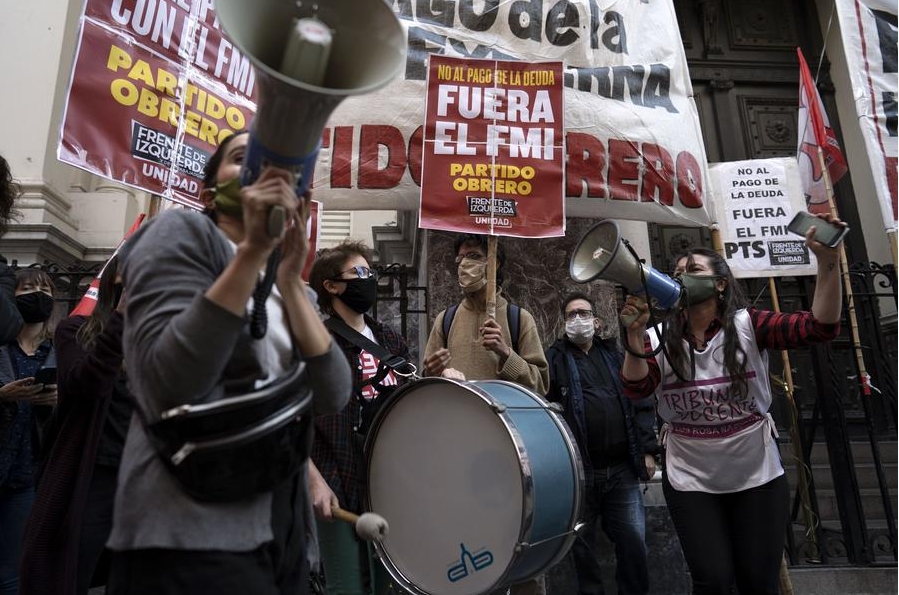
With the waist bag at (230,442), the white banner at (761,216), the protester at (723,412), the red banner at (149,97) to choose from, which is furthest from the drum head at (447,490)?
the white banner at (761,216)

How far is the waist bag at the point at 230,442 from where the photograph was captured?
3.97 feet

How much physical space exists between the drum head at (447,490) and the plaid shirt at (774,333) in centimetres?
87

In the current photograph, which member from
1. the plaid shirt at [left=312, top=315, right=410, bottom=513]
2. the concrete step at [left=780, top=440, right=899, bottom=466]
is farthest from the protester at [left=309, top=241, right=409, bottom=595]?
the concrete step at [left=780, top=440, right=899, bottom=466]

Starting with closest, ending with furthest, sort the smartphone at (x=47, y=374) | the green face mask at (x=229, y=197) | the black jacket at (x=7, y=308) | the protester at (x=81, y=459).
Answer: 1. the green face mask at (x=229, y=197)
2. the protester at (x=81, y=459)
3. the black jacket at (x=7, y=308)
4. the smartphone at (x=47, y=374)

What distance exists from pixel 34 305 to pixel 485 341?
238 centimetres

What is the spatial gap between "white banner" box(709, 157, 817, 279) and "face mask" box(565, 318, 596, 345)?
6.97ft

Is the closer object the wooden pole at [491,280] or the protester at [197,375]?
the protester at [197,375]

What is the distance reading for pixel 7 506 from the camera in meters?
3.36

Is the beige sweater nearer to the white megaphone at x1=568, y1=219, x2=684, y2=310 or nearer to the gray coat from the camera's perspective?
the white megaphone at x1=568, y1=219, x2=684, y2=310

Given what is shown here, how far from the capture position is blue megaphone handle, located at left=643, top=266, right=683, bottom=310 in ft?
9.41

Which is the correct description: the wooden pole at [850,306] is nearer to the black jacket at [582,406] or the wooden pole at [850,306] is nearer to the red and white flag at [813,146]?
the red and white flag at [813,146]

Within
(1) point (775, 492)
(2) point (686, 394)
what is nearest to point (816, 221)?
(2) point (686, 394)

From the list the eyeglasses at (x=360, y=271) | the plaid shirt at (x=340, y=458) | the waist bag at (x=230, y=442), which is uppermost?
the eyeglasses at (x=360, y=271)

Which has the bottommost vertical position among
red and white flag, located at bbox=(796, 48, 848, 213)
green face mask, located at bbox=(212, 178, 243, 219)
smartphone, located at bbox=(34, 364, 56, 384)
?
smartphone, located at bbox=(34, 364, 56, 384)
